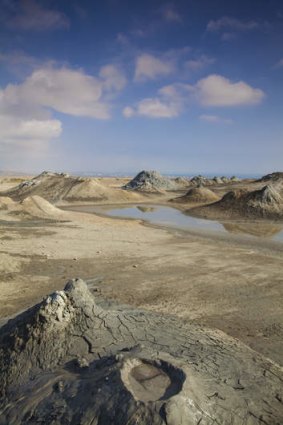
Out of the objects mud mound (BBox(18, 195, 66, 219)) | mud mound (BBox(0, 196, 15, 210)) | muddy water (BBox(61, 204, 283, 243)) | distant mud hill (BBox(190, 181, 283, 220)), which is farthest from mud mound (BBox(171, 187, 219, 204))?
mud mound (BBox(0, 196, 15, 210))

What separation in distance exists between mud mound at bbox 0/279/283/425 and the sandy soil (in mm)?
2367

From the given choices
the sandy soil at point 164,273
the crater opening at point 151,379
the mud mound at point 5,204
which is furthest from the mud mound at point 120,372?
the mud mound at point 5,204

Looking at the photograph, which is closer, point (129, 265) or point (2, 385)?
point (2, 385)

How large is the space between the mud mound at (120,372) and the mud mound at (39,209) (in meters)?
22.4

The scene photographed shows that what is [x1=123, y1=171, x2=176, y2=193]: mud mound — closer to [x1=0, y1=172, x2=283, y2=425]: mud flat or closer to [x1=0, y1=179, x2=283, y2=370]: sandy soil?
[x1=0, y1=179, x2=283, y2=370]: sandy soil

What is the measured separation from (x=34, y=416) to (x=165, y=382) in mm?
1704

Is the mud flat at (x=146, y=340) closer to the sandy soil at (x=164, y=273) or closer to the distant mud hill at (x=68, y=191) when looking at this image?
the sandy soil at (x=164, y=273)

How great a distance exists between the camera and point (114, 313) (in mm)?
7406

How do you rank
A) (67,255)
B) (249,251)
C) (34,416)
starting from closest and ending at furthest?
1. (34,416)
2. (67,255)
3. (249,251)

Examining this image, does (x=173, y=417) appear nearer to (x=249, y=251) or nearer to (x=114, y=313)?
(x=114, y=313)

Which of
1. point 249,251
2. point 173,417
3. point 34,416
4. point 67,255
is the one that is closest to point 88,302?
point 34,416

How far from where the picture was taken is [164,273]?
14.1 meters

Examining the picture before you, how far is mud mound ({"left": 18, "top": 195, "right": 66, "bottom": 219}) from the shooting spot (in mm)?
29094

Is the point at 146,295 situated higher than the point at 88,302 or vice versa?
the point at 88,302
